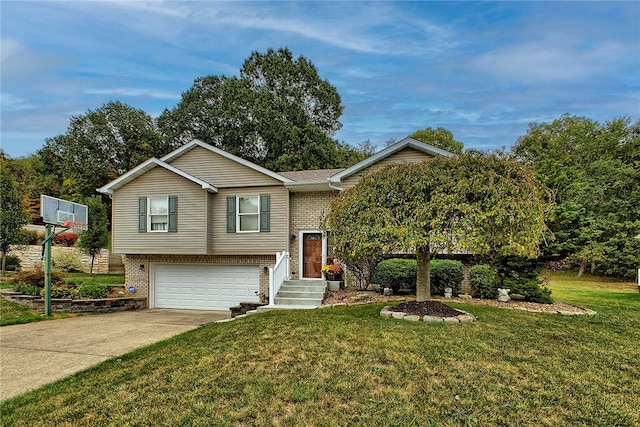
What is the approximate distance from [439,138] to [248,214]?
78.3 feet

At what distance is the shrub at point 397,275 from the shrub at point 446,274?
0.59m

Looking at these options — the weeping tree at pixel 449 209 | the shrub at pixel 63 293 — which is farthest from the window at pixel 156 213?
the weeping tree at pixel 449 209

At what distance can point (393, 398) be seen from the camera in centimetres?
429

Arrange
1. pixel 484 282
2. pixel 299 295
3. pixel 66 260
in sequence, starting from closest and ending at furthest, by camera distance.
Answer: pixel 484 282, pixel 299 295, pixel 66 260

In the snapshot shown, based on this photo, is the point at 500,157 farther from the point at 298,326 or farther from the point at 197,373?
the point at 197,373

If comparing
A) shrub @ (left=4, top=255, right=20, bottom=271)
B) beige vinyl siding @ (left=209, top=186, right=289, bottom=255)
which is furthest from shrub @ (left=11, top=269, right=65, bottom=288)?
shrub @ (left=4, top=255, right=20, bottom=271)

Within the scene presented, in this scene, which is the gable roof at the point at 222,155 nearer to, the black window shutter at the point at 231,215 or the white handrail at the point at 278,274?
the black window shutter at the point at 231,215

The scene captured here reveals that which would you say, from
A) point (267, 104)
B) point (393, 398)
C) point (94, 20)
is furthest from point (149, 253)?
point (267, 104)

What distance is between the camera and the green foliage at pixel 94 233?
2081 cm

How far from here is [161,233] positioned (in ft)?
45.9

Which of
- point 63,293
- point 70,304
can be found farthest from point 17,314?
point 63,293

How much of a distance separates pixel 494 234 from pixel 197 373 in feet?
18.4

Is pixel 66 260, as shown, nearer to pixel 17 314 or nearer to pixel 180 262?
pixel 180 262

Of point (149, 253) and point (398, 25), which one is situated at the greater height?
point (398, 25)
